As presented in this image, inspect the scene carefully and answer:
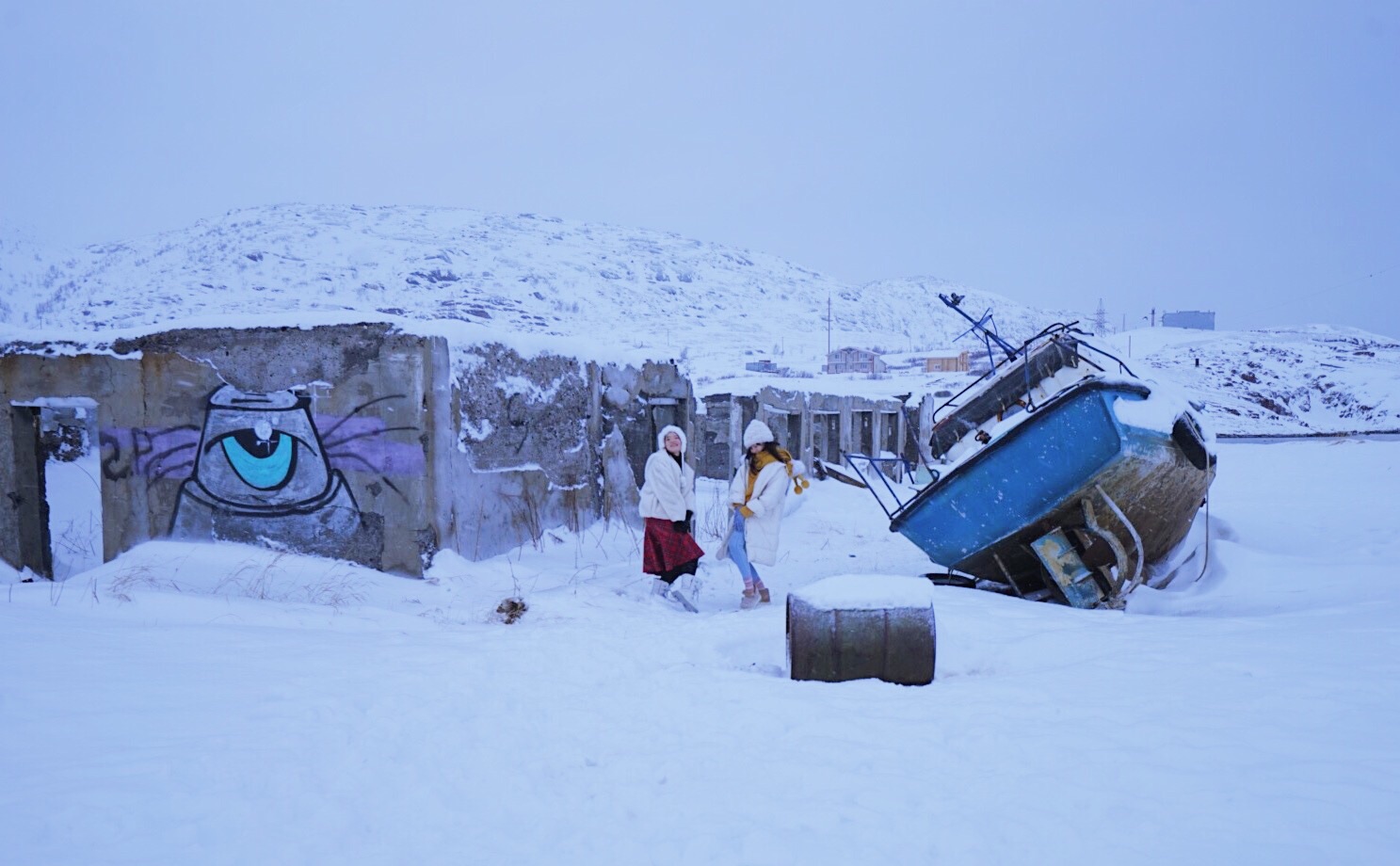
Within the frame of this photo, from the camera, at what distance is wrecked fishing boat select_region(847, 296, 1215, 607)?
569 centimetres

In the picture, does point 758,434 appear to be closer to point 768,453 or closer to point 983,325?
point 768,453

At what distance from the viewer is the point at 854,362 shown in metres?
45.1

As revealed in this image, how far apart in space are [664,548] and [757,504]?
0.76 meters

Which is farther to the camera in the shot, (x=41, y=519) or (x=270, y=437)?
(x=41, y=519)

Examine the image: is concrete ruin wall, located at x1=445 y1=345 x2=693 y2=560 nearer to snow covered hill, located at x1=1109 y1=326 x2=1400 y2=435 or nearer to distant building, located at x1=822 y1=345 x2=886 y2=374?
snow covered hill, located at x1=1109 y1=326 x2=1400 y2=435

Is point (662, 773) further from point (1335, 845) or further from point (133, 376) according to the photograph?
point (133, 376)

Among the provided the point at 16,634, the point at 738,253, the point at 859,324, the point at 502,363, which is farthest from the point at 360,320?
the point at 738,253

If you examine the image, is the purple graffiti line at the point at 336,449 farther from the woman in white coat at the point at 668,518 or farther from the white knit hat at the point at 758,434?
the white knit hat at the point at 758,434

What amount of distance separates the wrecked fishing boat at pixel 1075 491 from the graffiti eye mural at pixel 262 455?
4.35 metres

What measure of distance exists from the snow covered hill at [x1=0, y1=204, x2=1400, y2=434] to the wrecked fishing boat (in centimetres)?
469

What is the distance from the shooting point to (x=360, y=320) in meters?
6.54

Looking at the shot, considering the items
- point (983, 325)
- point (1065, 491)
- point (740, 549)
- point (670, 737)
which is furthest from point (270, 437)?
point (1065, 491)

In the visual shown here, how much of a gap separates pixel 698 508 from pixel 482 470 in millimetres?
4419

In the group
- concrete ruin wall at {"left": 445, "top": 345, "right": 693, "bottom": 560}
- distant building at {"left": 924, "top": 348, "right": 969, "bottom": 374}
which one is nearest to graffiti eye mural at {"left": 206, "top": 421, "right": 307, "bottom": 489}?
concrete ruin wall at {"left": 445, "top": 345, "right": 693, "bottom": 560}
